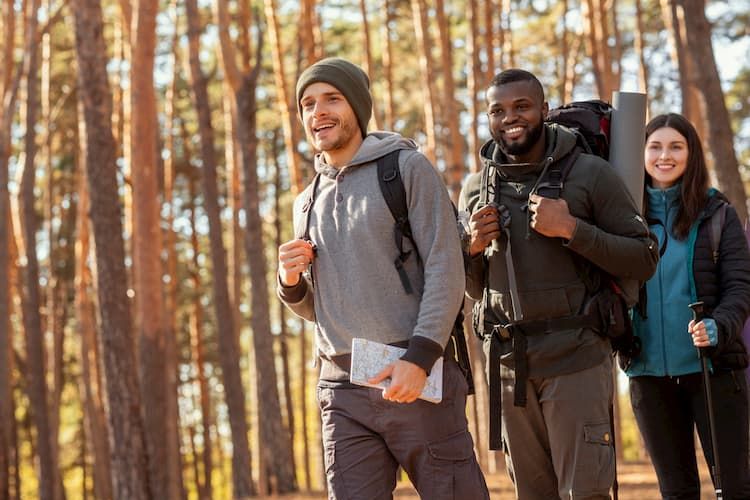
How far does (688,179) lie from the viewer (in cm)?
512

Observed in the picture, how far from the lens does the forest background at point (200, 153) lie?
12.1 m

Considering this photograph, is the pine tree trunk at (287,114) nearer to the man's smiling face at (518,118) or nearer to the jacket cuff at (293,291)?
the man's smiling face at (518,118)

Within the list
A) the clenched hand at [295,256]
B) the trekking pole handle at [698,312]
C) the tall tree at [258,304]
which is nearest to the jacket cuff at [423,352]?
the clenched hand at [295,256]

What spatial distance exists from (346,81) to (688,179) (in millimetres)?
1996

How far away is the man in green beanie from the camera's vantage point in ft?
11.7

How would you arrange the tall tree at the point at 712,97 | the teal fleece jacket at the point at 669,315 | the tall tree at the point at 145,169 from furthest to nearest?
the tall tree at the point at 145,169 < the tall tree at the point at 712,97 < the teal fleece jacket at the point at 669,315

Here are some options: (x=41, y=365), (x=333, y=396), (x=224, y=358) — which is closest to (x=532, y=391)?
(x=333, y=396)

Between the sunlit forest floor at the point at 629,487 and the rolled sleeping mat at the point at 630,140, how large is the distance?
5804 millimetres

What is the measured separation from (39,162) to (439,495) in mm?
28035

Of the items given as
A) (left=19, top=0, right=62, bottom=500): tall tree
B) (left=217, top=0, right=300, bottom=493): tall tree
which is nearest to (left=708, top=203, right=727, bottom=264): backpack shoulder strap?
(left=217, top=0, right=300, bottom=493): tall tree

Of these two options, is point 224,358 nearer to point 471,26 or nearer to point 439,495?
point 471,26

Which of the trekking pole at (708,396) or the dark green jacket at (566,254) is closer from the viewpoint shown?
the dark green jacket at (566,254)

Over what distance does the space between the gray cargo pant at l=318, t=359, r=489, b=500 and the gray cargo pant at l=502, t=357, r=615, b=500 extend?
620 mm

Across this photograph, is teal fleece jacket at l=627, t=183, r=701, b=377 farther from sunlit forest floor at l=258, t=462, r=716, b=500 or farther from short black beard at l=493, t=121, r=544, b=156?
sunlit forest floor at l=258, t=462, r=716, b=500
